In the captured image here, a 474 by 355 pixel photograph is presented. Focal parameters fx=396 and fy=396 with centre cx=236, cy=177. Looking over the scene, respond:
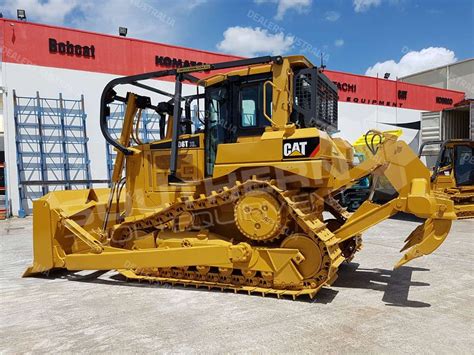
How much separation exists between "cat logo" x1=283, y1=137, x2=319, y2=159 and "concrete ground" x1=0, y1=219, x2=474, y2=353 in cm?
179

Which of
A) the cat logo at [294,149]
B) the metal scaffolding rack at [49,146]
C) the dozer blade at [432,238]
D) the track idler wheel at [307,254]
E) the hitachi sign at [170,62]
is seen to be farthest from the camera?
the hitachi sign at [170,62]

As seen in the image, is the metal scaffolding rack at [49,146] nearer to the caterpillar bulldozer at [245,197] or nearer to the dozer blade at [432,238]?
the caterpillar bulldozer at [245,197]

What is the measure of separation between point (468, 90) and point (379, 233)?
21.1 metres

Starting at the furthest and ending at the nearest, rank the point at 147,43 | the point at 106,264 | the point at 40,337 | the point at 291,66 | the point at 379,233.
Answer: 1. the point at 147,43
2. the point at 379,233
3. the point at 106,264
4. the point at 291,66
5. the point at 40,337

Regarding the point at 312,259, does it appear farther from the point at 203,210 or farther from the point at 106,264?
the point at 106,264

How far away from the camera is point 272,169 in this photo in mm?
5117

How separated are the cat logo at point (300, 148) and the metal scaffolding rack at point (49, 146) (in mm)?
10629

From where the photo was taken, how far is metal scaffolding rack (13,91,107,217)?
13.9 metres

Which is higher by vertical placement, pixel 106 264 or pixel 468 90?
pixel 468 90

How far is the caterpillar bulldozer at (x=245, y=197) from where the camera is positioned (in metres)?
4.91

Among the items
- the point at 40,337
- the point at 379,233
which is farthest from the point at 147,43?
the point at 40,337

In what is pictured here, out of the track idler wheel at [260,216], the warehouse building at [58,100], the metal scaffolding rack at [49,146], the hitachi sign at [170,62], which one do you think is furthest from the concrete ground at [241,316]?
the hitachi sign at [170,62]

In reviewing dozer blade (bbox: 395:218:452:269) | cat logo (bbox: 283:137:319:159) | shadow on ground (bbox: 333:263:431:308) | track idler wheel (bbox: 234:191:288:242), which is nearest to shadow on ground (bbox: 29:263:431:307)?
shadow on ground (bbox: 333:263:431:308)

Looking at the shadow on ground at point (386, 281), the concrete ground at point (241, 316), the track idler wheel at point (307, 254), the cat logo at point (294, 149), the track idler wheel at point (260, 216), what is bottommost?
the shadow on ground at point (386, 281)
